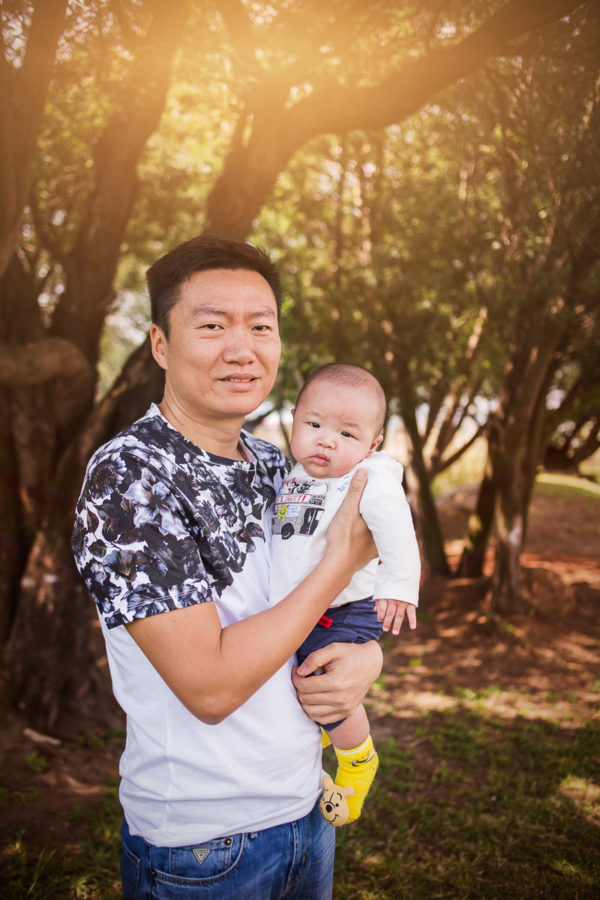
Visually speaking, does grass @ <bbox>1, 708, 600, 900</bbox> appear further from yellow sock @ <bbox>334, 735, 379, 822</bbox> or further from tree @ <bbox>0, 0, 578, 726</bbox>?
yellow sock @ <bbox>334, 735, 379, 822</bbox>

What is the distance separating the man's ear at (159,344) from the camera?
1878mm

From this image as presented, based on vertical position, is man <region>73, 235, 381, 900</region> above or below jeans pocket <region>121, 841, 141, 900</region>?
above

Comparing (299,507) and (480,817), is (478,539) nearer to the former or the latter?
(480,817)

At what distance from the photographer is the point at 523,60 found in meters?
3.94

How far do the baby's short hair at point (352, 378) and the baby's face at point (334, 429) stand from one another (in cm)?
2

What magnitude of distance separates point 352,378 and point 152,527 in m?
1.17

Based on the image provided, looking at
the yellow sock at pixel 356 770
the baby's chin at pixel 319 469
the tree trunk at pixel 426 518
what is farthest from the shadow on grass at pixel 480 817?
the tree trunk at pixel 426 518

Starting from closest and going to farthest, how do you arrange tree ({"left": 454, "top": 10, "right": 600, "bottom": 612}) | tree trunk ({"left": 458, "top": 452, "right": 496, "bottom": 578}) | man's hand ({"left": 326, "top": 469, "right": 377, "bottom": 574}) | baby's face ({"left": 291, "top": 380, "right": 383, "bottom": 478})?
man's hand ({"left": 326, "top": 469, "right": 377, "bottom": 574}) < baby's face ({"left": 291, "top": 380, "right": 383, "bottom": 478}) < tree ({"left": 454, "top": 10, "right": 600, "bottom": 612}) < tree trunk ({"left": 458, "top": 452, "right": 496, "bottom": 578})

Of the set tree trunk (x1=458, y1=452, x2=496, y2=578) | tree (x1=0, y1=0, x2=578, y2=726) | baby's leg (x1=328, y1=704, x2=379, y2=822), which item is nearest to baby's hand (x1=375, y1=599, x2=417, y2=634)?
baby's leg (x1=328, y1=704, x2=379, y2=822)

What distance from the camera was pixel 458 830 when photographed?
13.3 ft

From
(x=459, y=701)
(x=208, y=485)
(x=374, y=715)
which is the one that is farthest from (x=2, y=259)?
(x=459, y=701)

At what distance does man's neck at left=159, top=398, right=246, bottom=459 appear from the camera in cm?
180

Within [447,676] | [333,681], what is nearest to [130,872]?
[333,681]

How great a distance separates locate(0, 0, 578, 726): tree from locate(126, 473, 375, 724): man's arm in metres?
3.32
